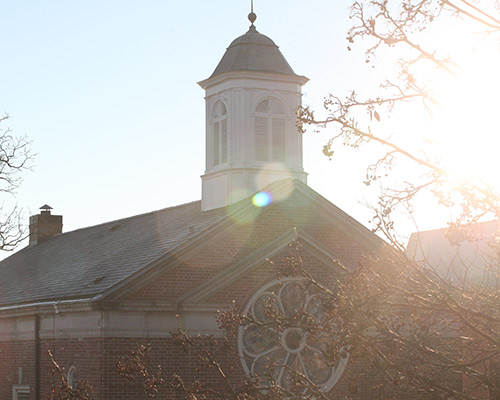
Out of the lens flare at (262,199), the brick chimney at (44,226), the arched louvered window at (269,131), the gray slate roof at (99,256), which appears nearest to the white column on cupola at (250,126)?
the arched louvered window at (269,131)

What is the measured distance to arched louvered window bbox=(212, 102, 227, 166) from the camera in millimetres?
27828

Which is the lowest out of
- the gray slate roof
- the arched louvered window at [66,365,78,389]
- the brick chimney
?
the arched louvered window at [66,365,78,389]

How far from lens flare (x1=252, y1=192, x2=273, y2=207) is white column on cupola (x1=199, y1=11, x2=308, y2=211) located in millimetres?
1368

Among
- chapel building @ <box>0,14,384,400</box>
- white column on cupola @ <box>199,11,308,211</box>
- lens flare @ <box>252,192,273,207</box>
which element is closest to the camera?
chapel building @ <box>0,14,384,400</box>

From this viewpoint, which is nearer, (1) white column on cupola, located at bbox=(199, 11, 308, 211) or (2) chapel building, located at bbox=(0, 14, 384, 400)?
(2) chapel building, located at bbox=(0, 14, 384, 400)

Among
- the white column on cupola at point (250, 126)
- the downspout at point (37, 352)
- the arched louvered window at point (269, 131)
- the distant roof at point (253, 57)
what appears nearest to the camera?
the downspout at point (37, 352)

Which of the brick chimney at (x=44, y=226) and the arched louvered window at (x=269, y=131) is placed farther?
the brick chimney at (x=44, y=226)

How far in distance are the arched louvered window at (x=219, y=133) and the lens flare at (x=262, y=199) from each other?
254 centimetres

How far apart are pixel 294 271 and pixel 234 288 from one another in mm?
12869

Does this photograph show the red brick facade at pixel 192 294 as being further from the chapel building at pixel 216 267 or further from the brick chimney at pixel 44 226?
the brick chimney at pixel 44 226

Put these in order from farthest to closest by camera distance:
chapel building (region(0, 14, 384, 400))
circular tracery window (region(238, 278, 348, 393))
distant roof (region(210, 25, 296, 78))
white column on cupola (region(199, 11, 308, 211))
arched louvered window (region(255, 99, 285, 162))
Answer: distant roof (region(210, 25, 296, 78))
arched louvered window (region(255, 99, 285, 162))
white column on cupola (region(199, 11, 308, 211))
circular tracery window (region(238, 278, 348, 393))
chapel building (region(0, 14, 384, 400))

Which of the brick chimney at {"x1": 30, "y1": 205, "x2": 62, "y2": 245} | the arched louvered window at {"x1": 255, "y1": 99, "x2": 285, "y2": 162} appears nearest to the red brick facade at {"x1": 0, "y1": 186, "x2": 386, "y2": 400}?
the arched louvered window at {"x1": 255, "y1": 99, "x2": 285, "y2": 162}

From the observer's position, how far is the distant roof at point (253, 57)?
27.8 m

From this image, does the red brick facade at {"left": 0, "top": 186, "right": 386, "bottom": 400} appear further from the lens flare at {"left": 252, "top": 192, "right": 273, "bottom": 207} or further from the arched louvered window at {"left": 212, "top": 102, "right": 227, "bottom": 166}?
the arched louvered window at {"left": 212, "top": 102, "right": 227, "bottom": 166}
